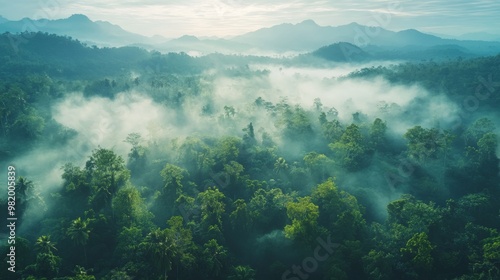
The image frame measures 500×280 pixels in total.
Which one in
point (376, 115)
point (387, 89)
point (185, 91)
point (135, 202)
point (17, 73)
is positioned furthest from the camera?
point (17, 73)

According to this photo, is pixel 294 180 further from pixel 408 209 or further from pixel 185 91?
pixel 185 91

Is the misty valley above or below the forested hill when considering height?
below

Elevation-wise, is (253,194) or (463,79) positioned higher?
(463,79)

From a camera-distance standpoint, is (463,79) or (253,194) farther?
(463,79)

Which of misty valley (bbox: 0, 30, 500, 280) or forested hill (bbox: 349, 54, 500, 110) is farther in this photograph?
forested hill (bbox: 349, 54, 500, 110)

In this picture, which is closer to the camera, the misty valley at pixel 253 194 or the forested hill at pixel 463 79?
the misty valley at pixel 253 194

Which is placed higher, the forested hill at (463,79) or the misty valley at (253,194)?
the forested hill at (463,79)

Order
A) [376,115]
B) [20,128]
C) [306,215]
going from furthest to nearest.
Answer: [376,115] → [20,128] → [306,215]

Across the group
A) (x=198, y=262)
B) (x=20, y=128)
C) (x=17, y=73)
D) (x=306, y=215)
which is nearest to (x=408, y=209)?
(x=306, y=215)
